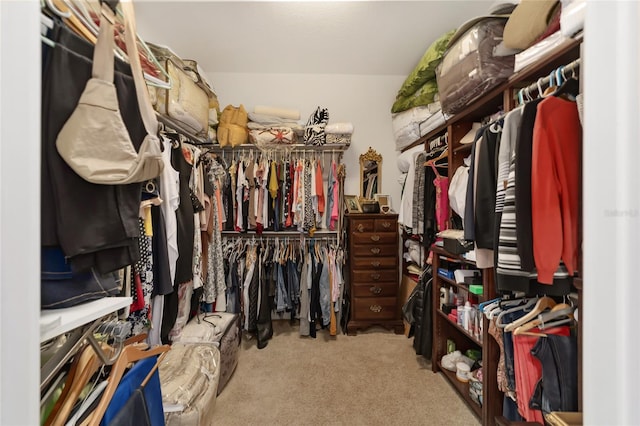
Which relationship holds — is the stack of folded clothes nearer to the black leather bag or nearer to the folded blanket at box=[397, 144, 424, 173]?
the folded blanket at box=[397, 144, 424, 173]

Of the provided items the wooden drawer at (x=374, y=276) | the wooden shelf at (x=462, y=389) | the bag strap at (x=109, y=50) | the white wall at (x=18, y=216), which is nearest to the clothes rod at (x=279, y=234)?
the wooden drawer at (x=374, y=276)

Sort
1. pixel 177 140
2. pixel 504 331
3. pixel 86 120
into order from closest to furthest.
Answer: pixel 86 120 < pixel 504 331 < pixel 177 140

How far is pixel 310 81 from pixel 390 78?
0.95 meters

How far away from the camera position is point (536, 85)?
3.75 ft

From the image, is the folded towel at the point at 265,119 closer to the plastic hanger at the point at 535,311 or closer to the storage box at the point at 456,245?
the storage box at the point at 456,245

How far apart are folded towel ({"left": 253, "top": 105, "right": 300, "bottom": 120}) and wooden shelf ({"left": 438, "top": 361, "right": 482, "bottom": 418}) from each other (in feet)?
8.96

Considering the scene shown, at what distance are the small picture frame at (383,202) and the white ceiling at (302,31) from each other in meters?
1.44

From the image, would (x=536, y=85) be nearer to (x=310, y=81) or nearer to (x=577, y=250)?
(x=577, y=250)

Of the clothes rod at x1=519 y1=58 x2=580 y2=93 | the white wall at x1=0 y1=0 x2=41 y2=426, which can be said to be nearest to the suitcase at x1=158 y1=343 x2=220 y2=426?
the white wall at x1=0 y1=0 x2=41 y2=426

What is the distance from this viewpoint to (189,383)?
1348 mm

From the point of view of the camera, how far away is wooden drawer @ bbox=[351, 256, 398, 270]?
2.57 meters

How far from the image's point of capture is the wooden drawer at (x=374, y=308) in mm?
2576

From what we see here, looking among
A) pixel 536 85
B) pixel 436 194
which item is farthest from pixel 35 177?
pixel 436 194

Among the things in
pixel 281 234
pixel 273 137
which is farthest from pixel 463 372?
pixel 273 137
